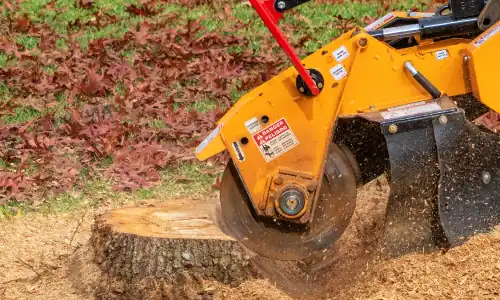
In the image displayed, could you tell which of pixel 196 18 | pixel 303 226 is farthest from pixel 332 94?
pixel 196 18

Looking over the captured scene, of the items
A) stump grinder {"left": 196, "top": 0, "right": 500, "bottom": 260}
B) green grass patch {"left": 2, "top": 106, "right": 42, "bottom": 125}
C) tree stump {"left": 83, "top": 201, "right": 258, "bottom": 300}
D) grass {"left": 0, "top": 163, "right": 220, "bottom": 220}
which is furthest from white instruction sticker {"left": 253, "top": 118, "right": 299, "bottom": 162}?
Answer: green grass patch {"left": 2, "top": 106, "right": 42, "bottom": 125}

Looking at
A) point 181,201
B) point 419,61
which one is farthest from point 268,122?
point 181,201

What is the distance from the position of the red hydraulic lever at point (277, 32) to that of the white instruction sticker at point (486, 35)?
0.88m

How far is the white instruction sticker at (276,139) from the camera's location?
4113 millimetres

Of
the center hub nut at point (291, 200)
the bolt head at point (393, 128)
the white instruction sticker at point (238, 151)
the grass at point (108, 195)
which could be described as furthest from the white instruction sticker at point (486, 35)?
the grass at point (108, 195)

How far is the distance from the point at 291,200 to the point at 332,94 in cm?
61

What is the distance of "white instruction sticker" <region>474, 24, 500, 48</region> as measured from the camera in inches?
157

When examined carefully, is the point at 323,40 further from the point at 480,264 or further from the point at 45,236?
the point at 480,264

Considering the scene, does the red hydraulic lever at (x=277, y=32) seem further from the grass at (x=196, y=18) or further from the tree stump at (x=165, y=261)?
the grass at (x=196, y=18)

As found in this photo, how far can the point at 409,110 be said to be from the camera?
4035 millimetres

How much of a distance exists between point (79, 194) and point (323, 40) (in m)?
3.43

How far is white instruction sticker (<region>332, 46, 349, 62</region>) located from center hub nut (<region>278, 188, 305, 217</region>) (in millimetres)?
747

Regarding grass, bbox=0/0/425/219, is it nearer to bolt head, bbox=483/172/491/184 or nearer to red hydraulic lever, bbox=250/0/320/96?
red hydraulic lever, bbox=250/0/320/96

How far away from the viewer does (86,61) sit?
7.66 meters
